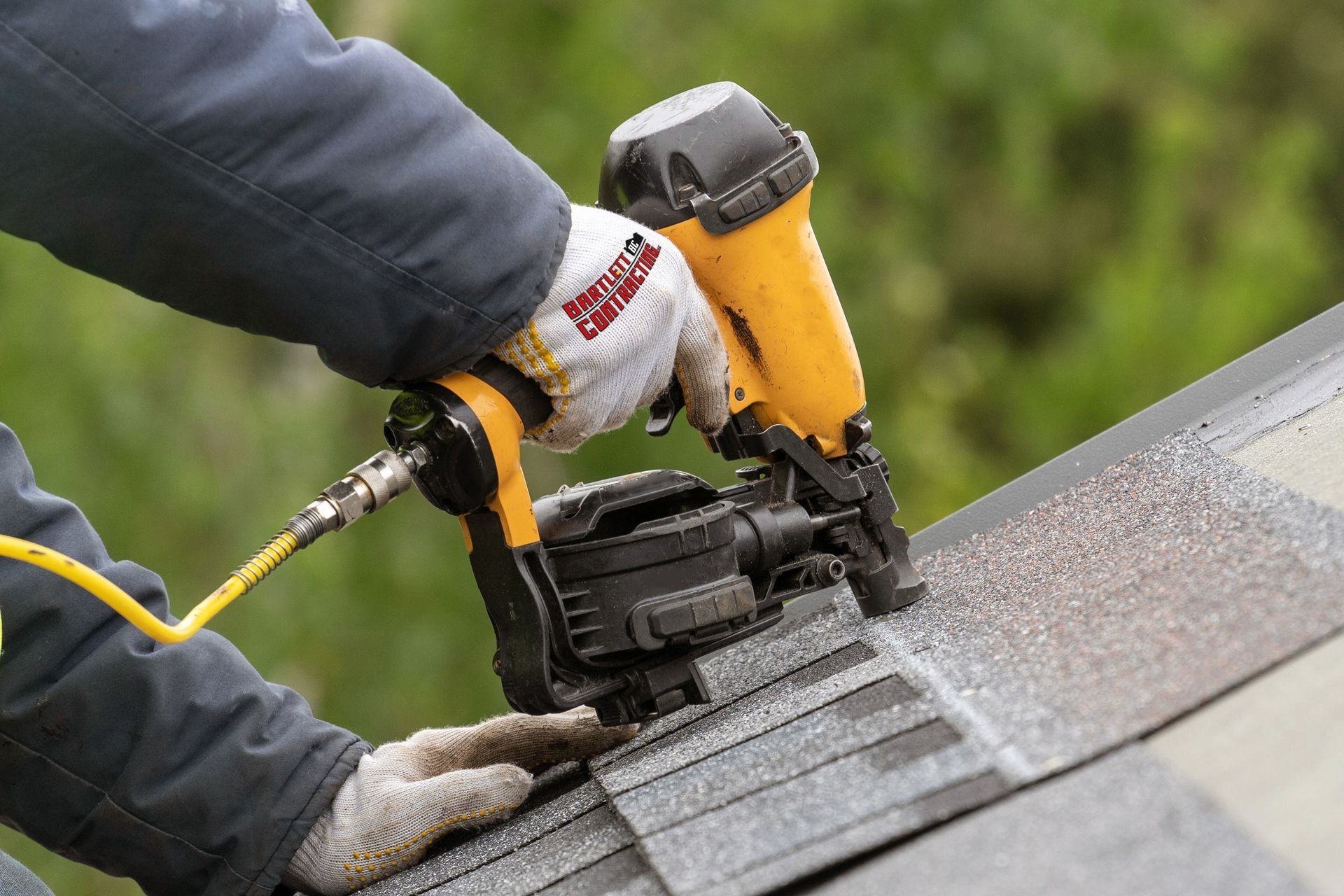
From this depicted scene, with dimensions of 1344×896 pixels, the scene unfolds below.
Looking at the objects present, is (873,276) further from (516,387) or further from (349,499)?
(349,499)

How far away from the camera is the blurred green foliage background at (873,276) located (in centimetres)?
623

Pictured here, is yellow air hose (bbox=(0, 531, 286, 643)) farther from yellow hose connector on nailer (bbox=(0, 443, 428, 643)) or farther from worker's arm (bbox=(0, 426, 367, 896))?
worker's arm (bbox=(0, 426, 367, 896))

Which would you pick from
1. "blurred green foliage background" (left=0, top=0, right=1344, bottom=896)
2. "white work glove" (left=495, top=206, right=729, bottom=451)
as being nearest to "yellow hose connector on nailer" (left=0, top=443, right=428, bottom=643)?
"white work glove" (left=495, top=206, right=729, bottom=451)

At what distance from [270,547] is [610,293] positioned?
0.55 metres

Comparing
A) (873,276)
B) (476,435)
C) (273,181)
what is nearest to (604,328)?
(476,435)

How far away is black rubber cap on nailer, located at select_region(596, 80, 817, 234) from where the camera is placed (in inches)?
75.4

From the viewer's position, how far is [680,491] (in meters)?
1.94

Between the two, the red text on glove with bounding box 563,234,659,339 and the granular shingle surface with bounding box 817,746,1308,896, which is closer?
the granular shingle surface with bounding box 817,746,1308,896

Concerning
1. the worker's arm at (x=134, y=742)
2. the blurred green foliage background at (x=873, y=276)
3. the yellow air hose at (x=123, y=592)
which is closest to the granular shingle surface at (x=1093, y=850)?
the yellow air hose at (x=123, y=592)

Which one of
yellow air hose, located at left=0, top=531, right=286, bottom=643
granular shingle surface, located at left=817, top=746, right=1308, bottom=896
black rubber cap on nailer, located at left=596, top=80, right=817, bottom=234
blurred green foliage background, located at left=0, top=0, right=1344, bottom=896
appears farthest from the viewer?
blurred green foliage background, located at left=0, top=0, right=1344, bottom=896

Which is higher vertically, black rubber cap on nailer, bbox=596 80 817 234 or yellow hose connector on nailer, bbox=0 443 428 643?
black rubber cap on nailer, bbox=596 80 817 234

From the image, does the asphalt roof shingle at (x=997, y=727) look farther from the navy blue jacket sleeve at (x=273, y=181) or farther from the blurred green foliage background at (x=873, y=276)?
the blurred green foliage background at (x=873, y=276)

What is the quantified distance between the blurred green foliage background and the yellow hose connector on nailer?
448cm

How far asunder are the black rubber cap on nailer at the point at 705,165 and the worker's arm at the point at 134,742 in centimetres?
90
